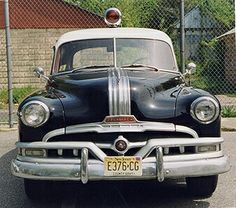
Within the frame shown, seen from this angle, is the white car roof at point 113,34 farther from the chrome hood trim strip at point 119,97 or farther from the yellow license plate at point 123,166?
the yellow license plate at point 123,166

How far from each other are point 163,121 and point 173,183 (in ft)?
4.48

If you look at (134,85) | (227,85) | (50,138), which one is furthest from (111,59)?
(227,85)

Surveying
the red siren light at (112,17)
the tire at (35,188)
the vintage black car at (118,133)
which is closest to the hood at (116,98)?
the vintage black car at (118,133)

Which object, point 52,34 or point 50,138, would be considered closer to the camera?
point 50,138

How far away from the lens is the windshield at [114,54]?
5758 millimetres

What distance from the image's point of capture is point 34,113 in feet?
14.4

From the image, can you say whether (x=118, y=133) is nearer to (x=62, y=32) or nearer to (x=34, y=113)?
(x=34, y=113)

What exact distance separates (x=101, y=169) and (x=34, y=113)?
768 mm

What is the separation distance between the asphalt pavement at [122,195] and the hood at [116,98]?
914 mm

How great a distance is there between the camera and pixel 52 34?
1906 cm

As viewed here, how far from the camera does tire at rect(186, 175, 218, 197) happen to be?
4883 mm

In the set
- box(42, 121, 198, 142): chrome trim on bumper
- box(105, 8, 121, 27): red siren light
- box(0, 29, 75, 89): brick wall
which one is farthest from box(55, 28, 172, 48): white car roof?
box(0, 29, 75, 89): brick wall

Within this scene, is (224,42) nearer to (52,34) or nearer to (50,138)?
(52,34)

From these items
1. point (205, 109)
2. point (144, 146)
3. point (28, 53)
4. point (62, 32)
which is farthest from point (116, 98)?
point (62, 32)
